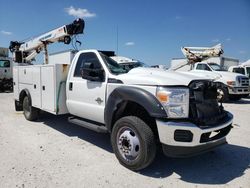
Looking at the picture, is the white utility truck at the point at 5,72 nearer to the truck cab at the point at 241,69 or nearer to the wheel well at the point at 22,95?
the wheel well at the point at 22,95

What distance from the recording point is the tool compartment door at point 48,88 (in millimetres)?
6109

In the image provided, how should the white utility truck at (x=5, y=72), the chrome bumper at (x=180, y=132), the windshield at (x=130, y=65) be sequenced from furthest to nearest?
the white utility truck at (x=5, y=72)
the windshield at (x=130, y=65)
the chrome bumper at (x=180, y=132)

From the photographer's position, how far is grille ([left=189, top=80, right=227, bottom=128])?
3793mm

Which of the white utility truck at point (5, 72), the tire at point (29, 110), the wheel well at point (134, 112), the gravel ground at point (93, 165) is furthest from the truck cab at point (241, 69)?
the white utility truck at point (5, 72)

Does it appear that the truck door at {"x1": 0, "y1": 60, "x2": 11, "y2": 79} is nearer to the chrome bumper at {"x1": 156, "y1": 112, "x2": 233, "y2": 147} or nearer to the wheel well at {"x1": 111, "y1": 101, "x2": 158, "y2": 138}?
the wheel well at {"x1": 111, "y1": 101, "x2": 158, "y2": 138}

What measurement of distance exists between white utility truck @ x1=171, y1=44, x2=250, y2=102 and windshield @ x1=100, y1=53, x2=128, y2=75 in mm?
5845

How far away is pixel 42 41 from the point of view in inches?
396

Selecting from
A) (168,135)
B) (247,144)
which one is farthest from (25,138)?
(247,144)

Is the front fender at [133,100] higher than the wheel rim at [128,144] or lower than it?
higher

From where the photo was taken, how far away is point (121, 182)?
148 inches

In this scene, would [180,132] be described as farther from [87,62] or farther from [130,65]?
[87,62]

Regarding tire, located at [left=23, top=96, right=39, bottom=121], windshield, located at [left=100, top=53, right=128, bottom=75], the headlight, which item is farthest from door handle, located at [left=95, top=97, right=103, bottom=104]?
tire, located at [left=23, top=96, right=39, bottom=121]

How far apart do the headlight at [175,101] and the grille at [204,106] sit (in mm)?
126

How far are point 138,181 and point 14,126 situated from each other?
A: 4.63 metres
